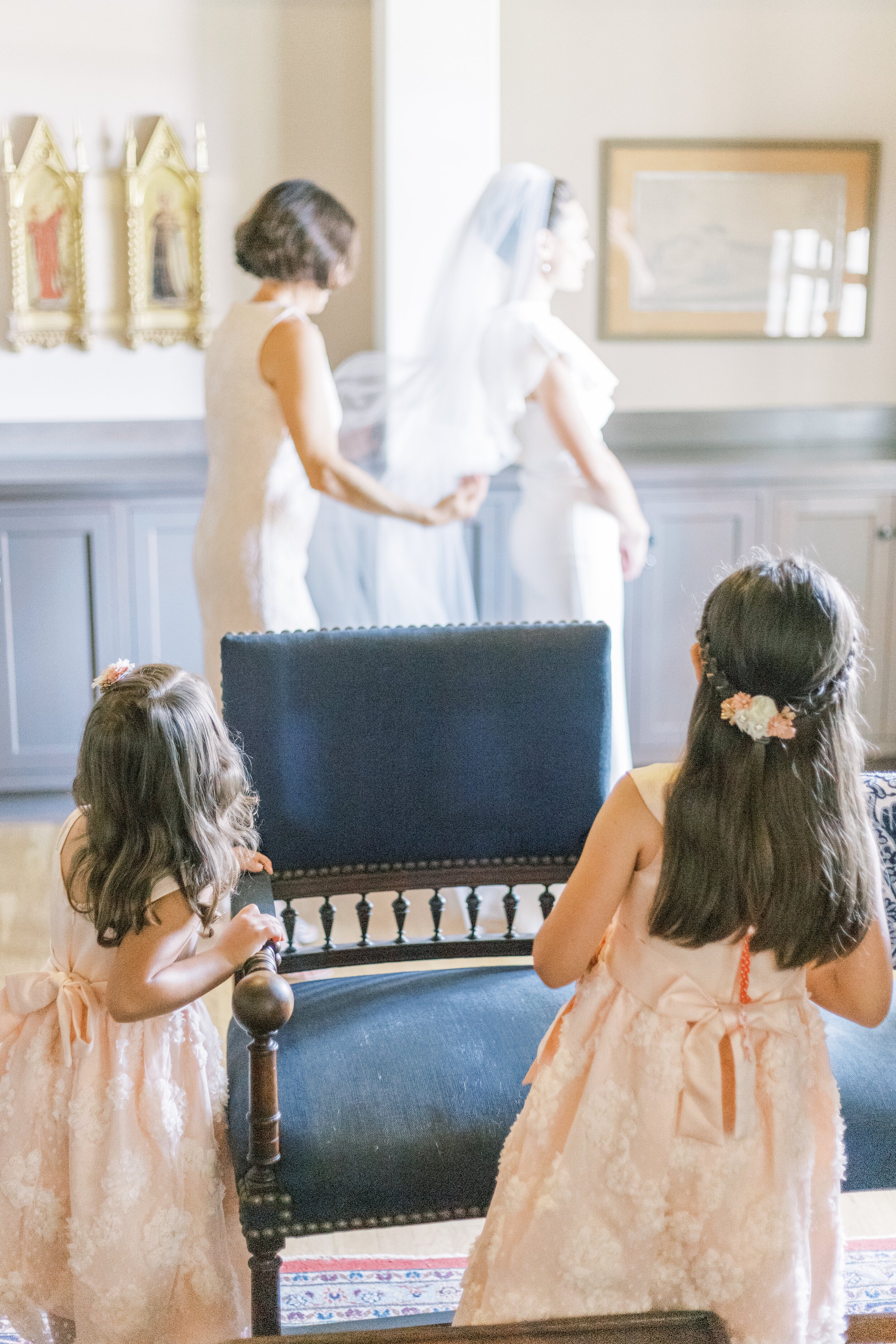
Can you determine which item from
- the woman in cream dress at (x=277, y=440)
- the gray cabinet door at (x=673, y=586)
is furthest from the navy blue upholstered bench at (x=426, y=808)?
the gray cabinet door at (x=673, y=586)

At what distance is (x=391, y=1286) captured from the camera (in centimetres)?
208

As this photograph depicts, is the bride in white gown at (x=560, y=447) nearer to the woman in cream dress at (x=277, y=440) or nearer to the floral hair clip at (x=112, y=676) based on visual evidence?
the woman in cream dress at (x=277, y=440)

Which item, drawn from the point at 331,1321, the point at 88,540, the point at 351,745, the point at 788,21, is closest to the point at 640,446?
the point at 788,21

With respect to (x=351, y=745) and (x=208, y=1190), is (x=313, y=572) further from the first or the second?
(x=208, y=1190)

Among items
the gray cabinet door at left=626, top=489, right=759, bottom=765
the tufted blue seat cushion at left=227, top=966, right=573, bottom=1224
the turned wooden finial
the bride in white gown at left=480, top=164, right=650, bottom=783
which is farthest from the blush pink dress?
the gray cabinet door at left=626, top=489, right=759, bottom=765

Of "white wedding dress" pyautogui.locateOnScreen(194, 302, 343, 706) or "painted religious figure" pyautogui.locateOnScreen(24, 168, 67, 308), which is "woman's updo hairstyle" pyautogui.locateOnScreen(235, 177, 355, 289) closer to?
"white wedding dress" pyautogui.locateOnScreen(194, 302, 343, 706)

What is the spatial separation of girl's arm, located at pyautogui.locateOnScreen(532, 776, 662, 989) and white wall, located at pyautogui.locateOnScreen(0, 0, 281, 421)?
3.43 meters

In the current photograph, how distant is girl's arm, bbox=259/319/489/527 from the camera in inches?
111

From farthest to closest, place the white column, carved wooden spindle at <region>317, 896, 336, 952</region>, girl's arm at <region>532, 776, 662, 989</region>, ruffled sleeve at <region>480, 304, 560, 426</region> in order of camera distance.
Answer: the white column
ruffled sleeve at <region>480, 304, 560, 426</region>
carved wooden spindle at <region>317, 896, 336, 952</region>
girl's arm at <region>532, 776, 662, 989</region>

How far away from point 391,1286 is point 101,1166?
0.67m

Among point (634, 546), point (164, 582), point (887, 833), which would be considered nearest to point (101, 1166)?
point (887, 833)

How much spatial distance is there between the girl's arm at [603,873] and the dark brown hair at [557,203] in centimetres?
189

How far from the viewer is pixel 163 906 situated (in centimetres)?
161

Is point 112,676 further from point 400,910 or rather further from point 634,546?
point 634,546
